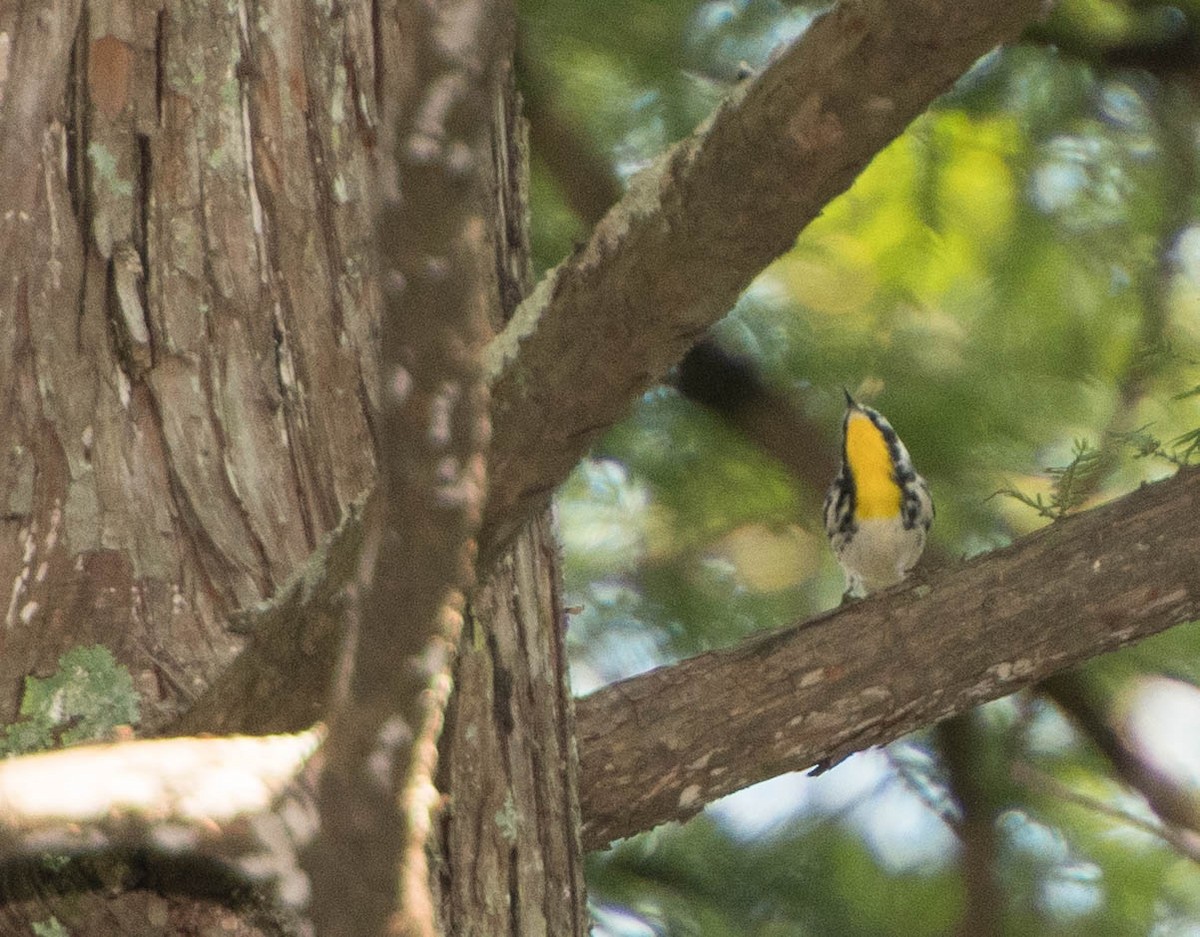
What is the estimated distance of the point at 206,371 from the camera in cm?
149

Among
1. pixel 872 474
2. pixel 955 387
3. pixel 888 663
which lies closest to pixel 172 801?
pixel 888 663

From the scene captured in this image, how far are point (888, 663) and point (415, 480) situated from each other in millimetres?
1181

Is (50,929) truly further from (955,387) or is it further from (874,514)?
(874,514)

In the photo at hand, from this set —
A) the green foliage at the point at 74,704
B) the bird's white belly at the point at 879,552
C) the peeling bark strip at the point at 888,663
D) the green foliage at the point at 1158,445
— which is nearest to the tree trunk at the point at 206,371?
the green foliage at the point at 74,704

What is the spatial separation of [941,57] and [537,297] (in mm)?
323

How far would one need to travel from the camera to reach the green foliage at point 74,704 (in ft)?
4.39

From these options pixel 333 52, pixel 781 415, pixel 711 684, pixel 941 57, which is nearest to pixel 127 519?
pixel 333 52

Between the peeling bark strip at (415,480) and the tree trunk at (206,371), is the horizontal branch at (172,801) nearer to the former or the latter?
the peeling bark strip at (415,480)

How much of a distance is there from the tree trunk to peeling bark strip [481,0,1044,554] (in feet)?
1.40

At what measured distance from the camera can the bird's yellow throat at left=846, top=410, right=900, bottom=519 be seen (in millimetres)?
2895

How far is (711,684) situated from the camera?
5.82ft

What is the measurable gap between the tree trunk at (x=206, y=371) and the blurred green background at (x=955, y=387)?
0.73 metres

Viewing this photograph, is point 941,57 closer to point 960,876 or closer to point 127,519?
point 127,519

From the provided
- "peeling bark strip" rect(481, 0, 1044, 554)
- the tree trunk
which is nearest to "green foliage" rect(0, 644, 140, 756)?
the tree trunk
